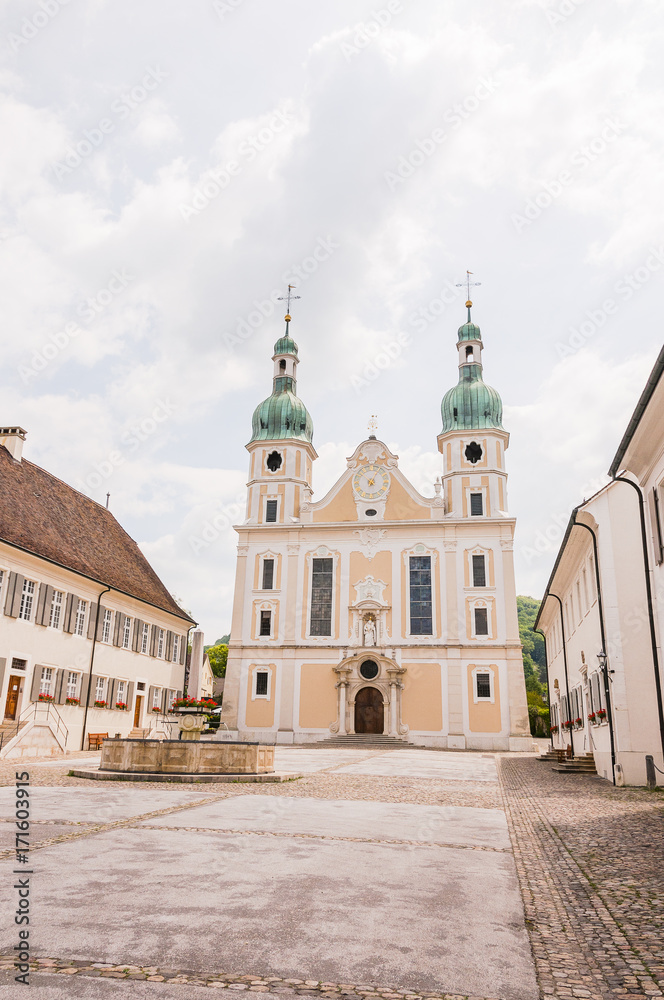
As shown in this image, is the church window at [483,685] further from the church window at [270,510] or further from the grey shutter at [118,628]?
the grey shutter at [118,628]

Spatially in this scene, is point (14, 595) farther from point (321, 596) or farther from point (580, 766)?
point (321, 596)

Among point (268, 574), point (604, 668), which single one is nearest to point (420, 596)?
point (268, 574)

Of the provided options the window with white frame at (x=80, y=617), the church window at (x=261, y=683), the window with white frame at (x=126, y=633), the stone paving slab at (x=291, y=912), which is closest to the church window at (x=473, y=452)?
the church window at (x=261, y=683)

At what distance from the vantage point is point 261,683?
135 feet

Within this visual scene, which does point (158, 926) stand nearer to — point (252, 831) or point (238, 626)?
point (252, 831)

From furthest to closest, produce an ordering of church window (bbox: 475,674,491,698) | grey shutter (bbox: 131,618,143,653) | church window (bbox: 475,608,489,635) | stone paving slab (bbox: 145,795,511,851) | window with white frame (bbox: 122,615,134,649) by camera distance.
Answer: church window (bbox: 475,608,489,635) → church window (bbox: 475,674,491,698) → grey shutter (bbox: 131,618,143,653) → window with white frame (bbox: 122,615,134,649) → stone paving slab (bbox: 145,795,511,851)

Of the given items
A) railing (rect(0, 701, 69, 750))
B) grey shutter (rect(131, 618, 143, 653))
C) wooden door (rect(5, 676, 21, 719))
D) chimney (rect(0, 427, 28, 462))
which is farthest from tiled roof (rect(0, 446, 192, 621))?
railing (rect(0, 701, 69, 750))

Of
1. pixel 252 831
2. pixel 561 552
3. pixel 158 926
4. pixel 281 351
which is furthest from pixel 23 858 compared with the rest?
pixel 281 351

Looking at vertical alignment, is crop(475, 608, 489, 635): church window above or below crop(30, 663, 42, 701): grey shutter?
above

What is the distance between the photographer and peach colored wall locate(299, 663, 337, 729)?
1576 inches

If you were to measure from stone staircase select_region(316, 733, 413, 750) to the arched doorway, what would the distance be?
594 millimetres

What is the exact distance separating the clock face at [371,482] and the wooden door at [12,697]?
22.9 metres

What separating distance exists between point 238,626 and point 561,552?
22515 mm

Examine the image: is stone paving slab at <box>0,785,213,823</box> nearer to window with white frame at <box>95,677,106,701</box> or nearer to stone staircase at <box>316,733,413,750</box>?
window with white frame at <box>95,677,106,701</box>
